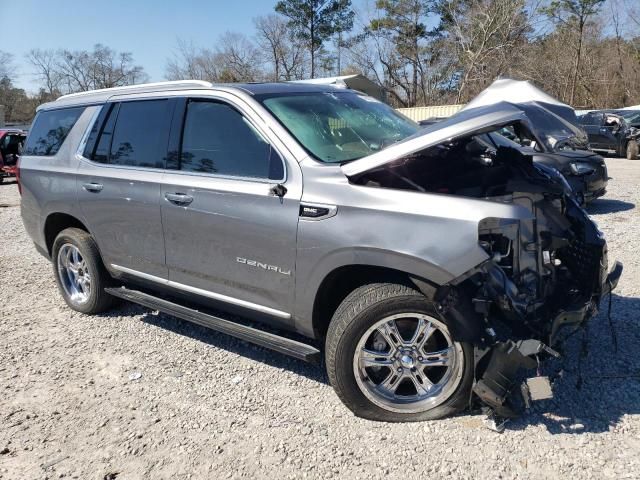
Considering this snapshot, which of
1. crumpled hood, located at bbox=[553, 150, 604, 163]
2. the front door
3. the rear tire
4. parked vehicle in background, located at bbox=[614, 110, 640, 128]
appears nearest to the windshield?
the front door

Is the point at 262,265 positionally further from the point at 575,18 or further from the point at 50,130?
the point at 575,18

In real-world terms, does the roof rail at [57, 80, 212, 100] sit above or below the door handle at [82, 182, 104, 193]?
above

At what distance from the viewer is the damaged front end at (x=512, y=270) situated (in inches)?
105

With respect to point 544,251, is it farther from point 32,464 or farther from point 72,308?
point 72,308

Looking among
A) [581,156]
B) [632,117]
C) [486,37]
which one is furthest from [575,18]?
[581,156]

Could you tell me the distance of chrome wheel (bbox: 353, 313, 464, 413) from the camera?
2.92 m

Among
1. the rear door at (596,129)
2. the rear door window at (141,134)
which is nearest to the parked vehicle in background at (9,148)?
the rear door window at (141,134)

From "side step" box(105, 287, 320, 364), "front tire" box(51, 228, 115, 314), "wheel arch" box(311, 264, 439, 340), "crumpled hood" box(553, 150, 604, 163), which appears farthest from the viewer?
"crumpled hood" box(553, 150, 604, 163)

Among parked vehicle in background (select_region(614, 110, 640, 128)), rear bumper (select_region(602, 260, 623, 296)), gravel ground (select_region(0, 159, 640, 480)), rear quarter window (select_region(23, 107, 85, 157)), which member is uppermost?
parked vehicle in background (select_region(614, 110, 640, 128))

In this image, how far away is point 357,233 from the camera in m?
2.85

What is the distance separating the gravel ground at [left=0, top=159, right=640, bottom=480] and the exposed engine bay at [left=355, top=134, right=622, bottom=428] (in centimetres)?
35

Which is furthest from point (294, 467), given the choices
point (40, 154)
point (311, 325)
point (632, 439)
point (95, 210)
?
point (40, 154)

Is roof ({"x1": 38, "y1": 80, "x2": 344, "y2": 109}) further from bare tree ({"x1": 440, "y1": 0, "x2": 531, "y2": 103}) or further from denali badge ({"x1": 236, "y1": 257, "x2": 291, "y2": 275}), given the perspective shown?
bare tree ({"x1": 440, "y1": 0, "x2": 531, "y2": 103})

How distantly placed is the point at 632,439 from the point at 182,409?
2.53 metres
